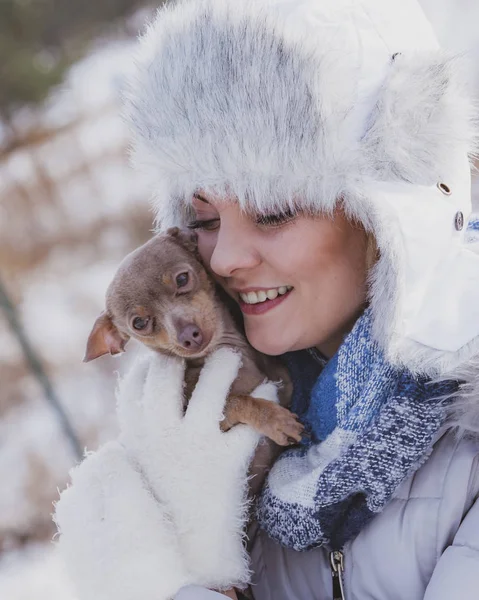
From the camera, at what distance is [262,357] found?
1.78 metres

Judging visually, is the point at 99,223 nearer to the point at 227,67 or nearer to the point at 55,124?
the point at 55,124

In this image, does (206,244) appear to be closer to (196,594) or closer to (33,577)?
(196,594)

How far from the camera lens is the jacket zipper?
4.33ft

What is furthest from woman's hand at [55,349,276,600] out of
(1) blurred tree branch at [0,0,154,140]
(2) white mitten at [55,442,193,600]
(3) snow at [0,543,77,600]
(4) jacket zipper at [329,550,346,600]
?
(1) blurred tree branch at [0,0,154,140]

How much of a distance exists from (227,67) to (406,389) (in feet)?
2.37

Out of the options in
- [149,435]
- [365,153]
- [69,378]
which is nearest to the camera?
[365,153]

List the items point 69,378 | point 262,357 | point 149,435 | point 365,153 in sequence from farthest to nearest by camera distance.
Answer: point 69,378
point 262,357
point 149,435
point 365,153

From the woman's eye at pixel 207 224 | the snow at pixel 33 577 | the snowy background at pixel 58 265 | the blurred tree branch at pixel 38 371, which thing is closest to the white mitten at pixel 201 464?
the woman's eye at pixel 207 224

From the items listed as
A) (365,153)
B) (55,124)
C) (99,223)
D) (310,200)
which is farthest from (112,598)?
(55,124)

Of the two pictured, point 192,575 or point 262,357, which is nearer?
point 192,575

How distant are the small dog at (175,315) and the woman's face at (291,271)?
0.21 m

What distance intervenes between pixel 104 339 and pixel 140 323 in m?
0.11

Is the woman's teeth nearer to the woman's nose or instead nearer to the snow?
the woman's nose

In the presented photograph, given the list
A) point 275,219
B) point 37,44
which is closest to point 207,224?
point 275,219
